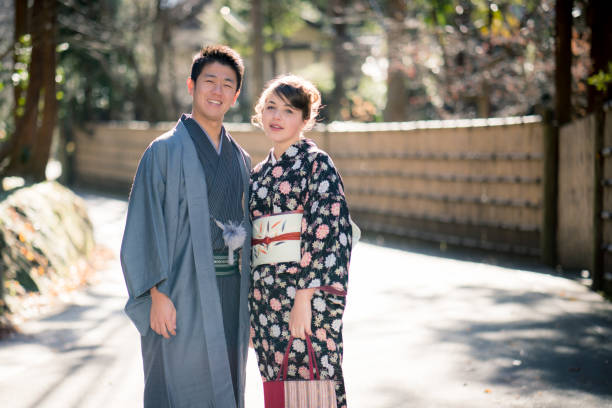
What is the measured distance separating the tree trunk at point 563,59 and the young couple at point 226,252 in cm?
623

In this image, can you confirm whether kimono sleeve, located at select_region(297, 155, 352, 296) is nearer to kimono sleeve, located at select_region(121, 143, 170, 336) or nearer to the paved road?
kimono sleeve, located at select_region(121, 143, 170, 336)

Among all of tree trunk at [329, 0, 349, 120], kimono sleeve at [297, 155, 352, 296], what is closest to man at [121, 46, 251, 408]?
kimono sleeve at [297, 155, 352, 296]

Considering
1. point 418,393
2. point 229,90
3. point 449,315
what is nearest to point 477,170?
point 449,315

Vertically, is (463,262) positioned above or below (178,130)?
below

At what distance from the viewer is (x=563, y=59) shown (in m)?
8.65

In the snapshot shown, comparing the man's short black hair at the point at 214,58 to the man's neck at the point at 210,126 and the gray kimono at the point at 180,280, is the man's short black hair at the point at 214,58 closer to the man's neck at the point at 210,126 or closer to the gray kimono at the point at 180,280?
the man's neck at the point at 210,126

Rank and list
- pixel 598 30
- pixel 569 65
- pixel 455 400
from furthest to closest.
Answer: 1. pixel 569 65
2. pixel 598 30
3. pixel 455 400

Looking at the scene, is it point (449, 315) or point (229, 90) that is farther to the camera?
point (449, 315)

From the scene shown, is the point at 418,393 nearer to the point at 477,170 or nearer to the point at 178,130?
the point at 178,130

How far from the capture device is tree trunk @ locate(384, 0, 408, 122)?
16078 mm

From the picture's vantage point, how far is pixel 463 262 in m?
9.27

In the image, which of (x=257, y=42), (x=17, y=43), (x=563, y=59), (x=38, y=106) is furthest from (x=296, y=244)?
(x=257, y=42)

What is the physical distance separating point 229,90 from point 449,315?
3636 millimetres

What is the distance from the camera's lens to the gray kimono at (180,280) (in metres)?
3.08
